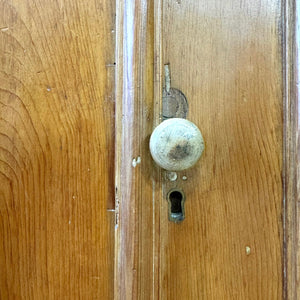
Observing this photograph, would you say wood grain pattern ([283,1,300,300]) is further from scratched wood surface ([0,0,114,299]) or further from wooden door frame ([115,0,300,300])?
scratched wood surface ([0,0,114,299])

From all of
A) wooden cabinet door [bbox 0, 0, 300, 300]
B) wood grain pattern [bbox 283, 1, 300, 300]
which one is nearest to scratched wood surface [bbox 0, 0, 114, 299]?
wooden cabinet door [bbox 0, 0, 300, 300]

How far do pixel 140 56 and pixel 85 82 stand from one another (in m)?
0.09

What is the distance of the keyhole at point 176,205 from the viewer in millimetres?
352

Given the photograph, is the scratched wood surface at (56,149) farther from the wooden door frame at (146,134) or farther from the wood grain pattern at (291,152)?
the wood grain pattern at (291,152)

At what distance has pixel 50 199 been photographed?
1.26ft

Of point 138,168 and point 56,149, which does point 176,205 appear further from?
point 56,149

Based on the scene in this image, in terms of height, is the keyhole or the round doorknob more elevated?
the round doorknob

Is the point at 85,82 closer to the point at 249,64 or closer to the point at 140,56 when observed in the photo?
the point at 140,56

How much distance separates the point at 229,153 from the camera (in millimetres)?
346

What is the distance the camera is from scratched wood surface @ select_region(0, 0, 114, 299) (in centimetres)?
38

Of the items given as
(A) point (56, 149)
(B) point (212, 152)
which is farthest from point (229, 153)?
(A) point (56, 149)

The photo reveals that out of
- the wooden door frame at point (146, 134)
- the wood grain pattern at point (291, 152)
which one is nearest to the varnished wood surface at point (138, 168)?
the wooden door frame at point (146, 134)

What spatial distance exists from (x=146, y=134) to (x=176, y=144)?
50 millimetres

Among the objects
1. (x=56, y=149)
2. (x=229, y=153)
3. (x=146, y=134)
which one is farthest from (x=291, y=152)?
(x=56, y=149)
